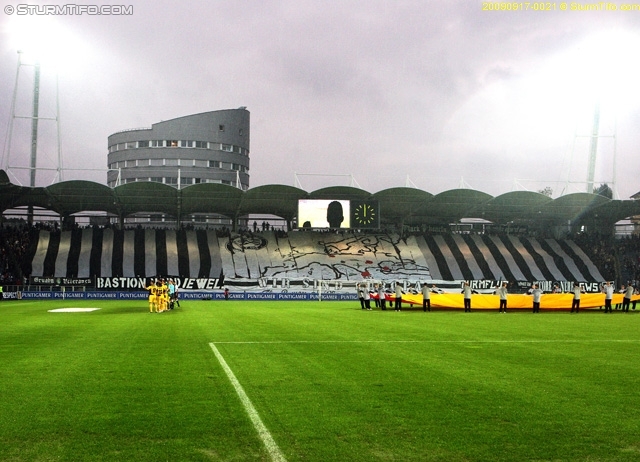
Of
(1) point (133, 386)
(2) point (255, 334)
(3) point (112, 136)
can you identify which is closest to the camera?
(1) point (133, 386)

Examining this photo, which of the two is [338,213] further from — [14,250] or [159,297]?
[159,297]

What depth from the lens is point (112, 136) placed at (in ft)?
394

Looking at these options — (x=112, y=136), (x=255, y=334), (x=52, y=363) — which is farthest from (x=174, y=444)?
(x=112, y=136)

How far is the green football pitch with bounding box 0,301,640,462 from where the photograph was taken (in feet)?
23.0

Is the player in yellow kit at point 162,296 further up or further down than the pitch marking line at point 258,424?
further down

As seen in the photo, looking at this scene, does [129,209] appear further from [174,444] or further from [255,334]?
[174,444]

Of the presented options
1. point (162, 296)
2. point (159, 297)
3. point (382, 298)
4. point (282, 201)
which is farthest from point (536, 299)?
point (282, 201)

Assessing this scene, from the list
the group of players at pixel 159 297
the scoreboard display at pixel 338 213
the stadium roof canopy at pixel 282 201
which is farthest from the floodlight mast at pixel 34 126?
the group of players at pixel 159 297

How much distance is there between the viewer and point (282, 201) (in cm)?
7138

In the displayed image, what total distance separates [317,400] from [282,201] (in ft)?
204

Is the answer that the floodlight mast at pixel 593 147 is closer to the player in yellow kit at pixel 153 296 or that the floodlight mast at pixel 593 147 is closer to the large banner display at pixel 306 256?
the large banner display at pixel 306 256

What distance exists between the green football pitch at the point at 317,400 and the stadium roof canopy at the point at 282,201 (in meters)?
48.8

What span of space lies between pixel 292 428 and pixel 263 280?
56.1 m

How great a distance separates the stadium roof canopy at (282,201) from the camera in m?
65.6
